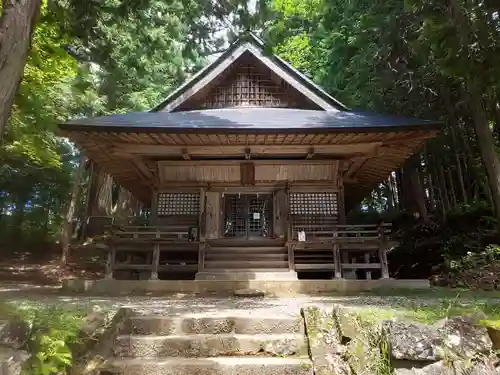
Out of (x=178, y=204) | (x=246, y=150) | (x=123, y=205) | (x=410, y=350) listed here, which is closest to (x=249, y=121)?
(x=246, y=150)

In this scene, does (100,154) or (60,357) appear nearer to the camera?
(60,357)

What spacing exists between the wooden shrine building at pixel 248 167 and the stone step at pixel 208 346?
489 cm

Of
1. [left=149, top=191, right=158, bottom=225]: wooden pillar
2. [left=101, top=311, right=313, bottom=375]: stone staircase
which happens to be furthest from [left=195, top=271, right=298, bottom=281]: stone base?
[left=101, top=311, right=313, bottom=375]: stone staircase

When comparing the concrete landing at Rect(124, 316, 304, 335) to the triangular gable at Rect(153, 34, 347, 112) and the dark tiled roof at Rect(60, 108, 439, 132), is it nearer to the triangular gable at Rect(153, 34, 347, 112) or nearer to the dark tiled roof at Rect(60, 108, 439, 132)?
the dark tiled roof at Rect(60, 108, 439, 132)

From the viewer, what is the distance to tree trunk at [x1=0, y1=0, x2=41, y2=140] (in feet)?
12.5

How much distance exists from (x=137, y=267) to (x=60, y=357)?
5.96 meters

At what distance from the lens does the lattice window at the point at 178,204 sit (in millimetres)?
10898

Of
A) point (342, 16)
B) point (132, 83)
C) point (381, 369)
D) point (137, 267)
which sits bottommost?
point (381, 369)

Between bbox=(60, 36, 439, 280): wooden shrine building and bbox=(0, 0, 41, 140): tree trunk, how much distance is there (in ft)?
14.0

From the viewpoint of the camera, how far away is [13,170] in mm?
17984

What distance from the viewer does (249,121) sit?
9375mm

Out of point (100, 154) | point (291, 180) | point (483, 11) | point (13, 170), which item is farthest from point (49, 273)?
point (483, 11)

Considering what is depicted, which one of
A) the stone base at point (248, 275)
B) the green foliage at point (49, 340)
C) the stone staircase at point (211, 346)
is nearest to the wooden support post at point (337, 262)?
the stone base at point (248, 275)

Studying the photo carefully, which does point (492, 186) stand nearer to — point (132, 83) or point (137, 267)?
point (137, 267)
